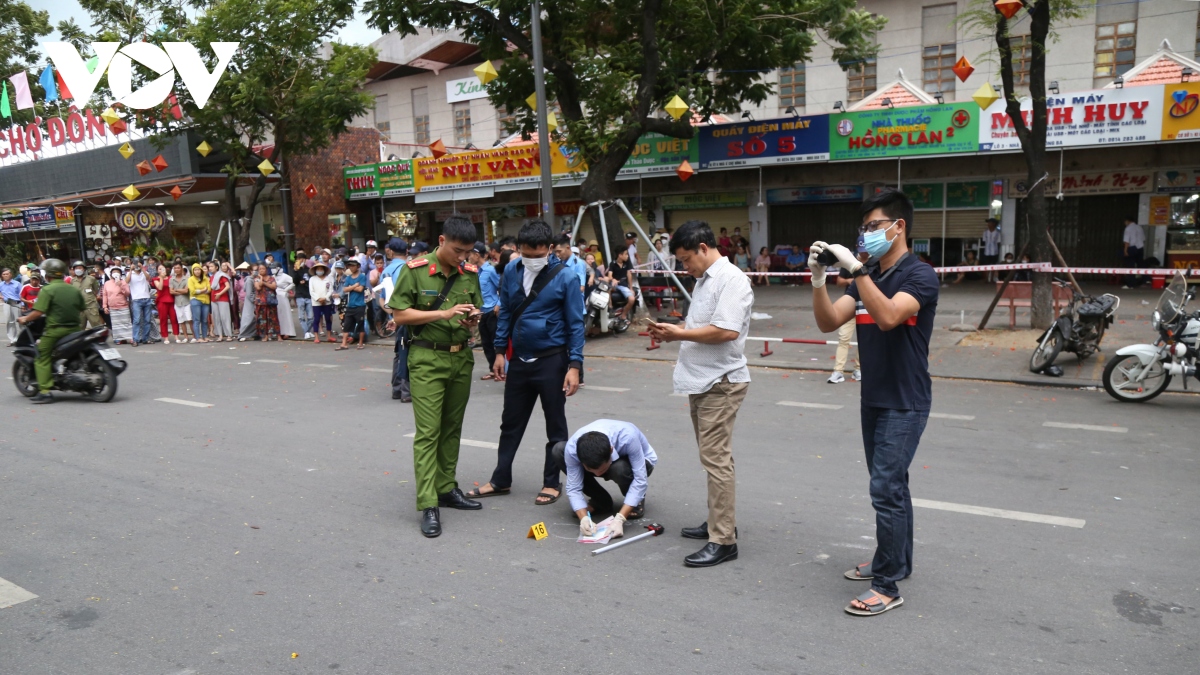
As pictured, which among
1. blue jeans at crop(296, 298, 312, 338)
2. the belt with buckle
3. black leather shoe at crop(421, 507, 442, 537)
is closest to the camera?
black leather shoe at crop(421, 507, 442, 537)

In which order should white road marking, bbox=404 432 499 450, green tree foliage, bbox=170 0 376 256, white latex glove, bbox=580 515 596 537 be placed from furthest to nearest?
green tree foliage, bbox=170 0 376 256 < white road marking, bbox=404 432 499 450 < white latex glove, bbox=580 515 596 537

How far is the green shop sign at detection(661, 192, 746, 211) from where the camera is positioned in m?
22.6

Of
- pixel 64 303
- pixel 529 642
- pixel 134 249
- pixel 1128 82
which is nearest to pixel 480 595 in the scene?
pixel 529 642

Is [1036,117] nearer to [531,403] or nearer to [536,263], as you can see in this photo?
[536,263]

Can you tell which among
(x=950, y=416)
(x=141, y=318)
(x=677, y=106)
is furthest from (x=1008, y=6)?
(x=141, y=318)

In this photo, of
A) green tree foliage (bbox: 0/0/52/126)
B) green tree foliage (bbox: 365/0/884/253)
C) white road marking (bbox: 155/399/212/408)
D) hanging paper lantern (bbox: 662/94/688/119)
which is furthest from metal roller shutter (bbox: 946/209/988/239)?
green tree foliage (bbox: 0/0/52/126)

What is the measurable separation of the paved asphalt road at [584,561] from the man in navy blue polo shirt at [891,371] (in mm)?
276

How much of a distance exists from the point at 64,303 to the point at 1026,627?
10.5 m

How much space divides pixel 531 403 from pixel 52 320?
7400 mm

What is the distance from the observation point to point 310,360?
45.1 feet

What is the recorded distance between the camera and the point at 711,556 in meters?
4.62

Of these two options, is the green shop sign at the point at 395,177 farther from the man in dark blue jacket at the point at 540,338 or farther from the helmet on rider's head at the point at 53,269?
the man in dark blue jacket at the point at 540,338

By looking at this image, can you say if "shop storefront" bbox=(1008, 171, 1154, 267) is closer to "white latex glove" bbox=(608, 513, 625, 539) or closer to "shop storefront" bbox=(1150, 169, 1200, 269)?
"shop storefront" bbox=(1150, 169, 1200, 269)

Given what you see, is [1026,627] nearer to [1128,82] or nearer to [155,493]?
[155,493]
